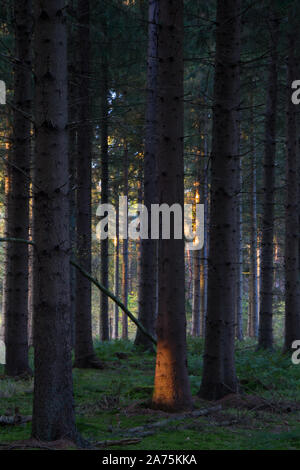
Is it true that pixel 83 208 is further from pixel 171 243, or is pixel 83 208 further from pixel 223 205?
pixel 171 243

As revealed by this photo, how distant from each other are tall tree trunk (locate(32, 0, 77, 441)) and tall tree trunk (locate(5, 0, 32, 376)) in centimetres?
521

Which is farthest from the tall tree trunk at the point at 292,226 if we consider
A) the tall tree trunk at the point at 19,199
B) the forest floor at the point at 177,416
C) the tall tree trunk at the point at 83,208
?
the tall tree trunk at the point at 19,199

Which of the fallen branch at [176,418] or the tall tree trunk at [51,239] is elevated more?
the tall tree trunk at [51,239]

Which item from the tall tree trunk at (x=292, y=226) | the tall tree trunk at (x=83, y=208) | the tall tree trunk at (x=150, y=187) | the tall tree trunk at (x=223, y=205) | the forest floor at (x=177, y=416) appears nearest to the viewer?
the forest floor at (x=177, y=416)

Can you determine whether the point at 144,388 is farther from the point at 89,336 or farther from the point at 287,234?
the point at 287,234

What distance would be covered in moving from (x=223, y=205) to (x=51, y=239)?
4.16 m

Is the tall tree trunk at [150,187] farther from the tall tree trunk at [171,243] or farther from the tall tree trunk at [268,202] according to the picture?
the tall tree trunk at [171,243]

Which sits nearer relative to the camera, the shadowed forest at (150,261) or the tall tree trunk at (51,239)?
the tall tree trunk at (51,239)

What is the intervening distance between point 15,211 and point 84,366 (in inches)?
183

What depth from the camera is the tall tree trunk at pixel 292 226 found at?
47.5 ft

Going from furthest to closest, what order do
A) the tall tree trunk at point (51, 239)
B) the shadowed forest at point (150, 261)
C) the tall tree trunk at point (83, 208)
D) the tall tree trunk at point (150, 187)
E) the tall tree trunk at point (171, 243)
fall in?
the tall tree trunk at point (150, 187)
the tall tree trunk at point (83, 208)
the tall tree trunk at point (171, 243)
the shadowed forest at point (150, 261)
the tall tree trunk at point (51, 239)

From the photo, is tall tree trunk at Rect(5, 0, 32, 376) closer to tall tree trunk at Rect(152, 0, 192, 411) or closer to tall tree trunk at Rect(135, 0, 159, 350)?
tall tree trunk at Rect(152, 0, 192, 411)

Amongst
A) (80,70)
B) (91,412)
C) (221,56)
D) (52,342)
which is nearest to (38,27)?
(52,342)

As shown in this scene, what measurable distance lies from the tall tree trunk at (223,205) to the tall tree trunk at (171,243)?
3.75 ft
